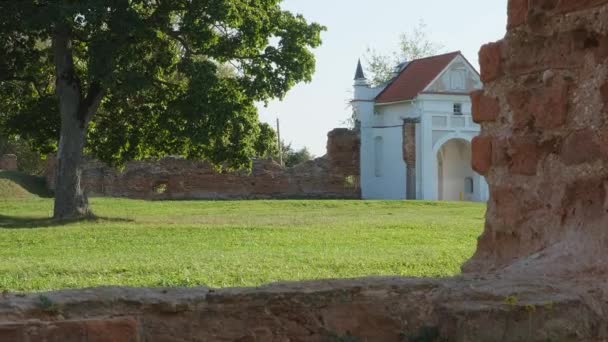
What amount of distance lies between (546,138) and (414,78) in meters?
37.9

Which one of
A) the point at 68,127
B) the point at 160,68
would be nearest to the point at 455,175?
the point at 160,68

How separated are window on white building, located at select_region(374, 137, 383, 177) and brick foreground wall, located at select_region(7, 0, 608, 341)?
3716 centimetres

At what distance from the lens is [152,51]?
1970 cm

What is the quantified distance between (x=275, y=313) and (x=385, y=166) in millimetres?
38485

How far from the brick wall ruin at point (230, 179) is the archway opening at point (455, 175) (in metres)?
4.30

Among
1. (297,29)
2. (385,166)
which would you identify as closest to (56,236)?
(297,29)

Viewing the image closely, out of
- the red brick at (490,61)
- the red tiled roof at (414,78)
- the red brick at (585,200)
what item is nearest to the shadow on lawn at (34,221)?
the red brick at (490,61)

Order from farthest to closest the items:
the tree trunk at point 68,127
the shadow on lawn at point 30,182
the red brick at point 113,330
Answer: the shadow on lawn at point 30,182, the tree trunk at point 68,127, the red brick at point 113,330

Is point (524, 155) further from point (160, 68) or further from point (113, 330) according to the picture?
point (160, 68)

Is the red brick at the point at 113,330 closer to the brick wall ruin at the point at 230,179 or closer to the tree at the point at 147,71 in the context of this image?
the tree at the point at 147,71

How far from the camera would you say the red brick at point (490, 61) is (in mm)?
4043

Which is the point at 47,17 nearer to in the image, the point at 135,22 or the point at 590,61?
the point at 135,22

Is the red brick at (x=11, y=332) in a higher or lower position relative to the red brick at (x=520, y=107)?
lower

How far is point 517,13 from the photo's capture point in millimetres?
3949
